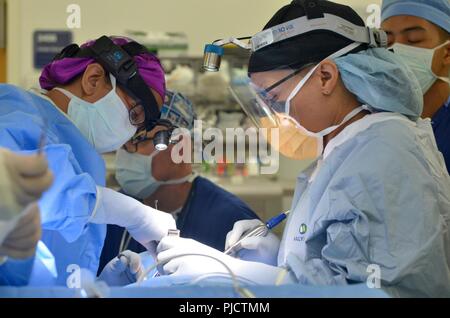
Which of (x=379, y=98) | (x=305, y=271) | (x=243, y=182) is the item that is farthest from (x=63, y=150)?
(x=243, y=182)

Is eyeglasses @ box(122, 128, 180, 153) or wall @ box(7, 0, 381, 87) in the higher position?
wall @ box(7, 0, 381, 87)

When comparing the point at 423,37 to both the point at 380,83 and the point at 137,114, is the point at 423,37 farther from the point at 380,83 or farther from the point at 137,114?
the point at 137,114

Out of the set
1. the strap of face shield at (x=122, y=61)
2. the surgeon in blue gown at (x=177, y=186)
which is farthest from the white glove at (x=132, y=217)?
the surgeon in blue gown at (x=177, y=186)

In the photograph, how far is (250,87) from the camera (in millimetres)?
1977

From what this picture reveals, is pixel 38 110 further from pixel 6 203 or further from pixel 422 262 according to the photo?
pixel 422 262

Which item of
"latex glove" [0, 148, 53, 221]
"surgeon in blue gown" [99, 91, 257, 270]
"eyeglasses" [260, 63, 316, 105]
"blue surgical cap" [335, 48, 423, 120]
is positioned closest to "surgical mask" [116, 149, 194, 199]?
"surgeon in blue gown" [99, 91, 257, 270]

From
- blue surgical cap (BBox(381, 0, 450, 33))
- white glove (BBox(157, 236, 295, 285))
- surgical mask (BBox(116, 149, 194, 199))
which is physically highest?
blue surgical cap (BBox(381, 0, 450, 33))

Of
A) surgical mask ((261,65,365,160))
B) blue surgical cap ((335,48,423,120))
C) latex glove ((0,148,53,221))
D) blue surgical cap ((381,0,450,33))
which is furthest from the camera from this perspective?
blue surgical cap ((381,0,450,33))

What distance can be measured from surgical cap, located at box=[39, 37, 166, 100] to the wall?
2.49m

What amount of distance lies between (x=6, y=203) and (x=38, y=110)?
2.76 feet

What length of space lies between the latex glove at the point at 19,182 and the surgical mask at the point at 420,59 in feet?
5.91

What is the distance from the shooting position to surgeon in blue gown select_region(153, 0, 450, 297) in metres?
1.43

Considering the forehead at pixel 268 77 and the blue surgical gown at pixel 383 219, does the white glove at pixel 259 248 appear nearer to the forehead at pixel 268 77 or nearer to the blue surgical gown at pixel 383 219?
the blue surgical gown at pixel 383 219

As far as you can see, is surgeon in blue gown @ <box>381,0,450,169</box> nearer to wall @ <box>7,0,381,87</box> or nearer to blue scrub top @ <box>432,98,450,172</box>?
blue scrub top @ <box>432,98,450,172</box>
